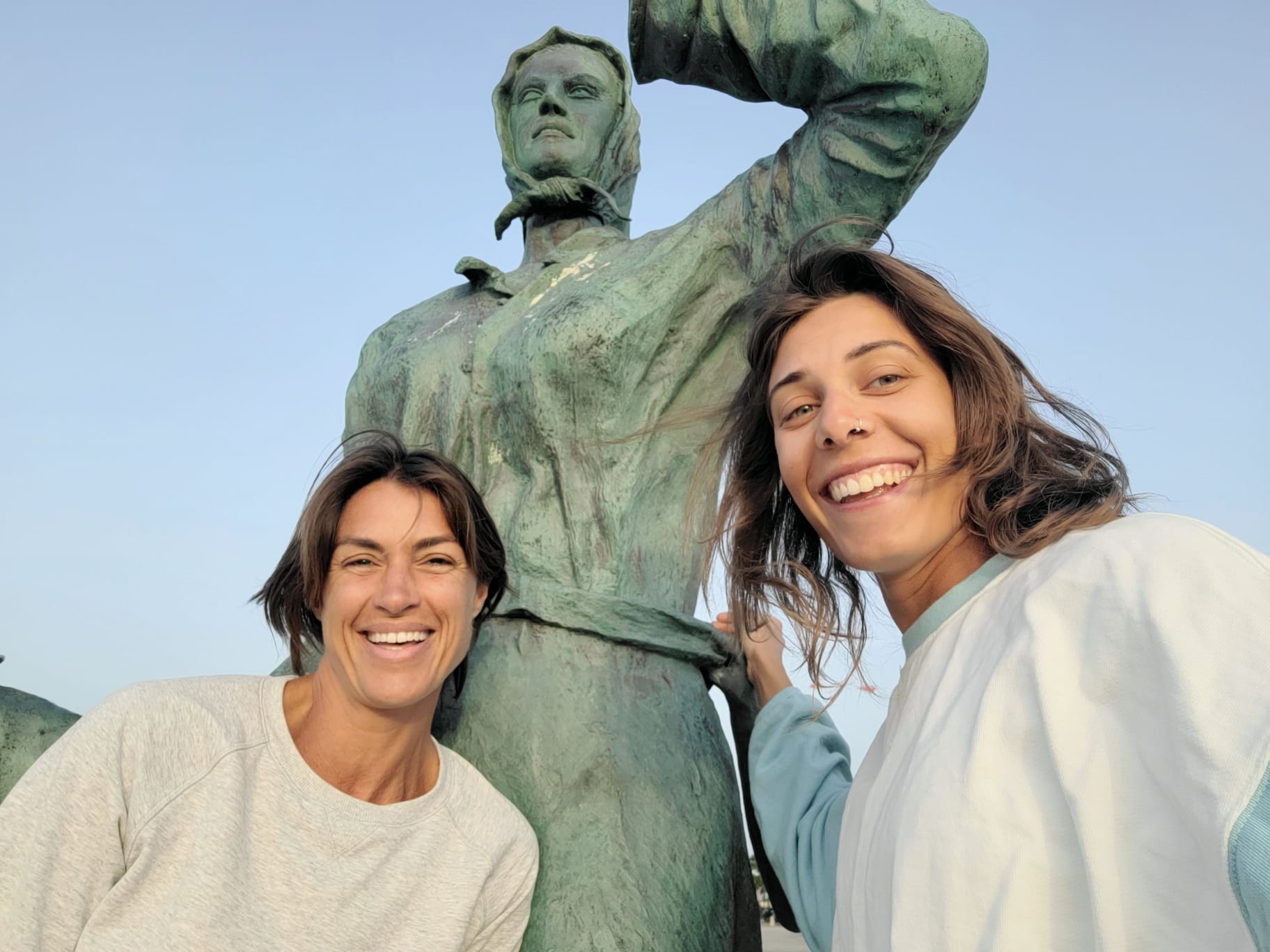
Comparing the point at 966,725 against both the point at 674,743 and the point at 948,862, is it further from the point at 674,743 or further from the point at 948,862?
the point at 674,743

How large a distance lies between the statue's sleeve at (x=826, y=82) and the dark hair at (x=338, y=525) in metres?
0.95

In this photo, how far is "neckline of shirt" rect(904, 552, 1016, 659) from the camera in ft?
7.30

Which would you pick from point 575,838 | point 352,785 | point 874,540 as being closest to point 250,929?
point 352,785

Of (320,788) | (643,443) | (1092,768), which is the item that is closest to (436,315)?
(643,443)

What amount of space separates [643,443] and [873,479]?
1.00 m

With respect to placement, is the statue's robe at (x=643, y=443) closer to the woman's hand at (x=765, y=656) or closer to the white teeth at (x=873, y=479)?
the woman's hand at (x=765, y=656)

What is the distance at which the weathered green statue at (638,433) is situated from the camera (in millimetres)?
2736

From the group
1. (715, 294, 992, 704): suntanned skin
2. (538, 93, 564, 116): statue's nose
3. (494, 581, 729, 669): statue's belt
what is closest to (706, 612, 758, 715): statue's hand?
(494, 581, 729, 669): statue's belt

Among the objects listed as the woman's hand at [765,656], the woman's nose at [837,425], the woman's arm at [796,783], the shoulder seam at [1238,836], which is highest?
the woman's nose at [837,425]

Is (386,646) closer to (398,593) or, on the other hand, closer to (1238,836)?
(398,593)

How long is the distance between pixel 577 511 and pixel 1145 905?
1.73m

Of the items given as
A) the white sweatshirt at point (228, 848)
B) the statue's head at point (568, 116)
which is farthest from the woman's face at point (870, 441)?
the statue's head at point (568, 116)

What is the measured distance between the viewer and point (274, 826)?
2.58m

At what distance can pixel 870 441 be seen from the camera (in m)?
2.27
